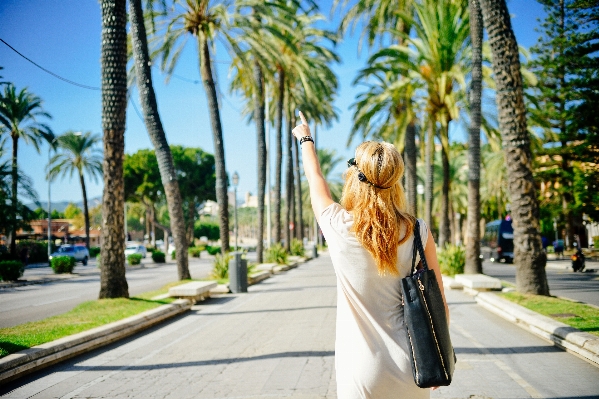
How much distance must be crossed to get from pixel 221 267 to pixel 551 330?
1411 cm

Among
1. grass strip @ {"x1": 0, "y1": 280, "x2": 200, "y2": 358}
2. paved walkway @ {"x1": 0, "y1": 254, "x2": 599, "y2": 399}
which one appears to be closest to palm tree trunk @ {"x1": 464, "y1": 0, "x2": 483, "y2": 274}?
paved walkway @ {"x1": 0, "y1": 254, "x2": 599, "y2": 399}

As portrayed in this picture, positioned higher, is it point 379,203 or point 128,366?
point 379,203

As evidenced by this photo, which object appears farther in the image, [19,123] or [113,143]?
[19,123]

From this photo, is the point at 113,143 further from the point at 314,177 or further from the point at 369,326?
the point at 369,326

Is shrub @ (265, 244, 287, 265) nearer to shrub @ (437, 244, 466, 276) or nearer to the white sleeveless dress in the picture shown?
shrub @ (437, 244, 466, 276)

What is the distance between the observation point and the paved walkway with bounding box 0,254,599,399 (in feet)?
19.0

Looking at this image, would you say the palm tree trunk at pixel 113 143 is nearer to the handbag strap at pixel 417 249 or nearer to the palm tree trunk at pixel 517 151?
the palm tree trunk at pixel 517 151

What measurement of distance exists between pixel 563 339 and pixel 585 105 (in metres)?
21.1

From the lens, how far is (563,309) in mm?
9555

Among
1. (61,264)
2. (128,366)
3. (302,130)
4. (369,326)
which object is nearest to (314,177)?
(302,130)

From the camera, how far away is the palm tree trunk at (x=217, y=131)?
21.3 m

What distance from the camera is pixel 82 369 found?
7.25m

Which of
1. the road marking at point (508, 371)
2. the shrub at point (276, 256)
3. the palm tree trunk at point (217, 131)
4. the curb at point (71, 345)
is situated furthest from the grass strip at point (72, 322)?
the shrub at point (276, 256)

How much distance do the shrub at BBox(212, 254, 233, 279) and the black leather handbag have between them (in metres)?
18.6
